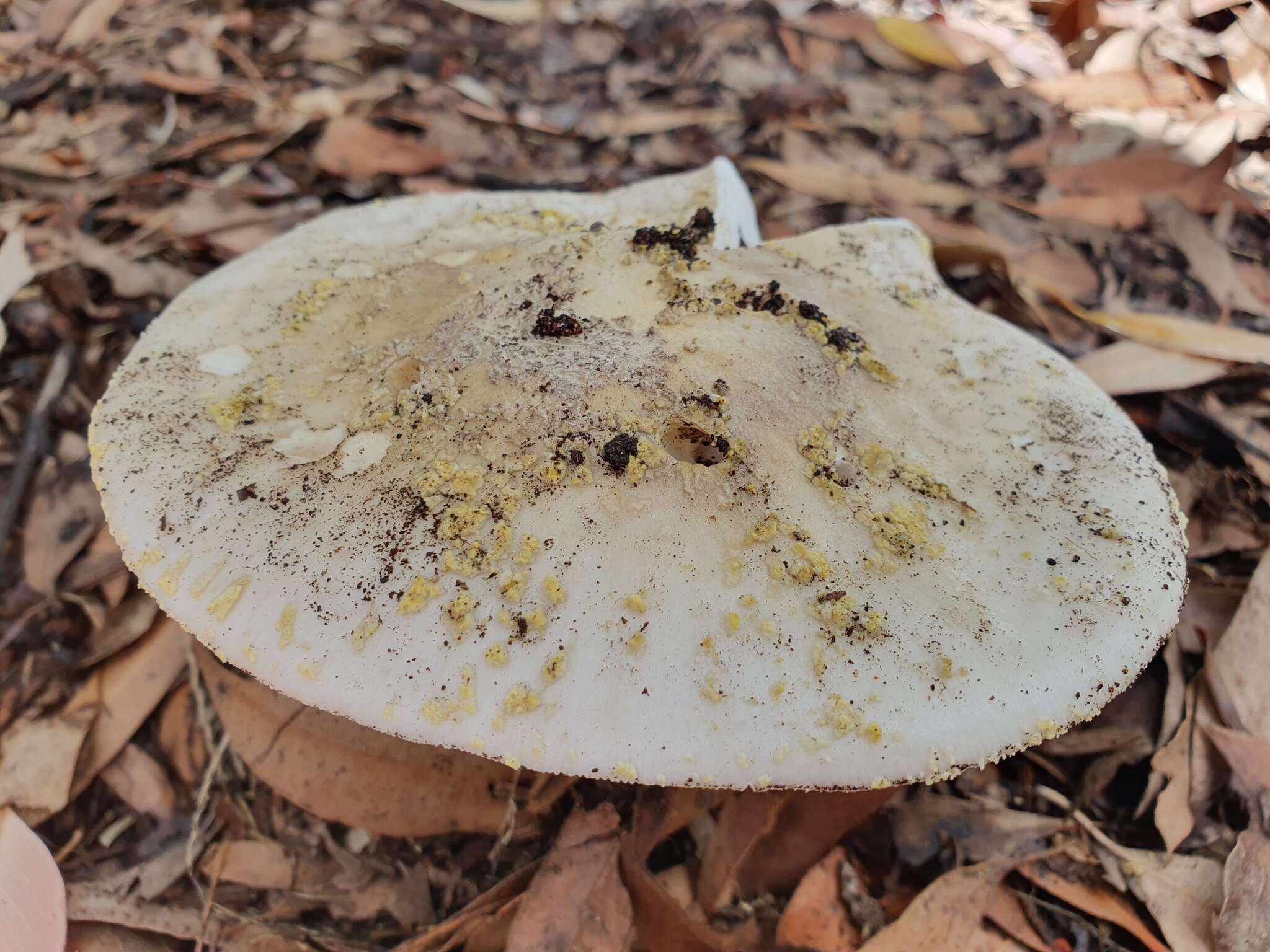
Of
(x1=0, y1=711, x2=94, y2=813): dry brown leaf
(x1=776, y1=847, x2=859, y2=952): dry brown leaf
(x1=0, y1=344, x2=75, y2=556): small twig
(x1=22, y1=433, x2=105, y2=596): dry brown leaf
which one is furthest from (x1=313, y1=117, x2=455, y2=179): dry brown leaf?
A: (x1=776, y1=847, x2=859, y2=952): dry brown leaf

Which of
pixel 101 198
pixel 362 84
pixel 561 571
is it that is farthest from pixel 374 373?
pixel 362 84

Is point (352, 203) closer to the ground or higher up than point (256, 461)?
closer to the ground

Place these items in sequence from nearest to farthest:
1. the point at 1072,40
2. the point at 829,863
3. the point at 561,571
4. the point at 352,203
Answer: the point at 561,571 < the point at 829,863 < the point at 352,203 < the point at 1072,40

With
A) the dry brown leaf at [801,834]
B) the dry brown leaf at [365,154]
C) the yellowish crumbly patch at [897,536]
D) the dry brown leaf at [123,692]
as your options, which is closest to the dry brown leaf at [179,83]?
the dry brown leaf at [365,154]

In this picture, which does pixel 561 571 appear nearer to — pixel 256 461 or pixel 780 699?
pixel 780 699

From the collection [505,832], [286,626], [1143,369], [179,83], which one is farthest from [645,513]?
[179,83]

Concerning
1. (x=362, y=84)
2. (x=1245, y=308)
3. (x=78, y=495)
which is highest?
(x=362, y=84)

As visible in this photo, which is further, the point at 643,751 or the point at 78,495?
the point at 78,495
